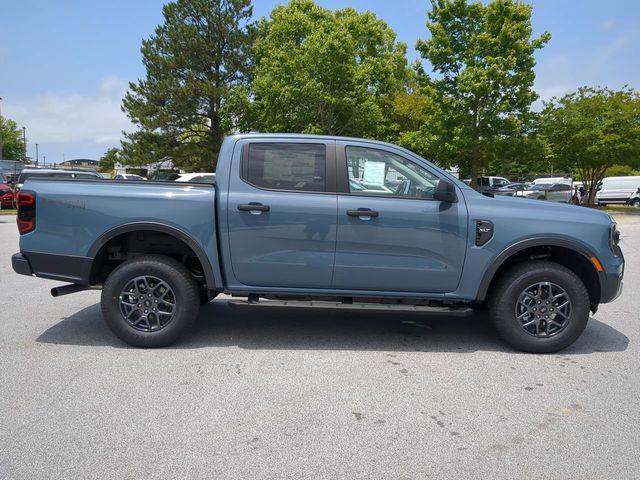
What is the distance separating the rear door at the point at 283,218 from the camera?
15.0ft

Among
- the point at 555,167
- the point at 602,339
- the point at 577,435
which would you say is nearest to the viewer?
the point at 577,435

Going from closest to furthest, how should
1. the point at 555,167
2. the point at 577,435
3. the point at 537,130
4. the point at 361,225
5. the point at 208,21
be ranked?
the point at 577,435 → the point at 361,225 → the point at 537,130 → the point at 555,167 → the point at 208,21

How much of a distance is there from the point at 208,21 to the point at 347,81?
13.7 metres

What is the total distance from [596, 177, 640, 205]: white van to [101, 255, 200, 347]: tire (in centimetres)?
4032

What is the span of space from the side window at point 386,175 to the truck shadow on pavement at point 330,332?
1189mm

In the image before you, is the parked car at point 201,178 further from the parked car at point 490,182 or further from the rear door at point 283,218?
the parked car at point 490,182

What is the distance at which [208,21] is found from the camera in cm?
3506

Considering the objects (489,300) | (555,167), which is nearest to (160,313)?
(489,300)

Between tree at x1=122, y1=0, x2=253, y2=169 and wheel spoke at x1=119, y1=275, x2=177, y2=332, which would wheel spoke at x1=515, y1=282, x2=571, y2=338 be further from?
tree at x1=122, y1=0, x2=253, y2=169

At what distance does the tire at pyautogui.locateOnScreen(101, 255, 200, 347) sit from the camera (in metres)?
4.63

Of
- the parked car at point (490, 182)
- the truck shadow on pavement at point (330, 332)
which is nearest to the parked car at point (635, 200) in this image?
the parked car at point (490, 182)

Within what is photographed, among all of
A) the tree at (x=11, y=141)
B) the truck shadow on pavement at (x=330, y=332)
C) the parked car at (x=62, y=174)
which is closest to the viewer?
the truck shadow on pavement at (x=330, y=332)

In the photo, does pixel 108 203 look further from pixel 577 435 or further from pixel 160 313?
pixel 577 435

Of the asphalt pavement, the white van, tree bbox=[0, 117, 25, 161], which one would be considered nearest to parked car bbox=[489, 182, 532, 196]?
the asphalt pavement
